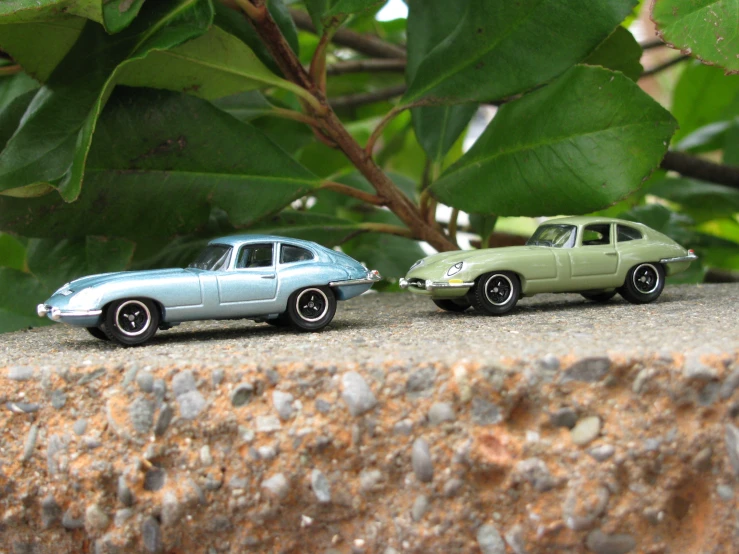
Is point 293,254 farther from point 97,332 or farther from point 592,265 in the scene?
point 592,265

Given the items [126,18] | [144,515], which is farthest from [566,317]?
[126,18]

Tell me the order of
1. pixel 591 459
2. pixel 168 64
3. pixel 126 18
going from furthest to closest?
pixel 168 64 → pixel 126 18 → pixel 591 459

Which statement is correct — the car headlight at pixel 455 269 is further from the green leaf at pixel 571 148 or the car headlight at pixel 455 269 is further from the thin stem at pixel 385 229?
the thin stem at pixel 385 229

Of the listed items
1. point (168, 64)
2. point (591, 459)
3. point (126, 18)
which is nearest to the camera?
point (591, 459)

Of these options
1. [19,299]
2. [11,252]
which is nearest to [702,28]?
[19,299]

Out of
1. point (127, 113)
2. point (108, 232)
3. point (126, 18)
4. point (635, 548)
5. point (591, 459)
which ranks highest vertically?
point (126, 18)

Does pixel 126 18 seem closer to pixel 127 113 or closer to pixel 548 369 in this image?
pixel 127 113
